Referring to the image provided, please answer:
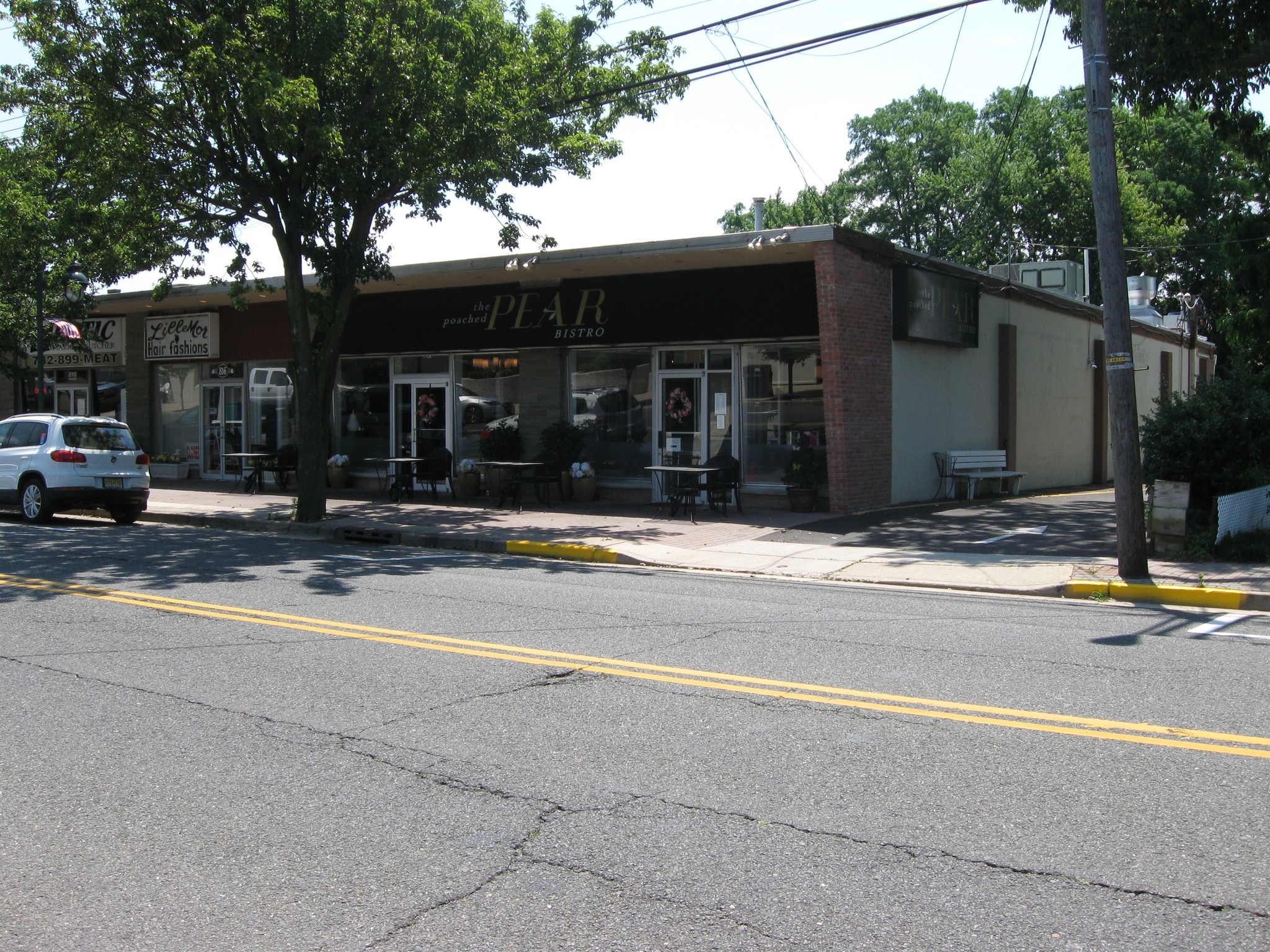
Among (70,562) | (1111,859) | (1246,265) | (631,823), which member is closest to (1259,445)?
(1246,265)

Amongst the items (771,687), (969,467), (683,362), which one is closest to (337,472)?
(683,362)

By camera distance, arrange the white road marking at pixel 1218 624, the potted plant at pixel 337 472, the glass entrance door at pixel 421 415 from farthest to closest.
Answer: the potted plant at pixel 337 472, the glass entrance door at pixel 421 415, the white road marking at pixel 1218 624

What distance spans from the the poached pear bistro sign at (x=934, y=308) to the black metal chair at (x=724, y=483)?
357 centimetres

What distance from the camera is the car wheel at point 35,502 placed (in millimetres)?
17297

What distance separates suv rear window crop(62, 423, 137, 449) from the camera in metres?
17.6

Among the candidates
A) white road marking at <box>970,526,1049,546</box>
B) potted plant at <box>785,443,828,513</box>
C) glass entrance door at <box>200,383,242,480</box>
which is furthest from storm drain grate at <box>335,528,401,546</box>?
glass entrance door at <box>200,383,242,480</box>

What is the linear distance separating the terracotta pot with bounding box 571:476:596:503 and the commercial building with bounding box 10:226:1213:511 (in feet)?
1.68

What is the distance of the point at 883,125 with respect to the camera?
50.8m

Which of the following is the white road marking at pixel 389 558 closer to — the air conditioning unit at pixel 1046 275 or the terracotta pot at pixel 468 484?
the terracotta pot at pixel 468 484

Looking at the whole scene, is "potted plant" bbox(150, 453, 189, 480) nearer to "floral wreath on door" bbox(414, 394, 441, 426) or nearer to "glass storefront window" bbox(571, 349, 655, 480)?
"floral wreath on door" bbox(414, 394, 441, 426)

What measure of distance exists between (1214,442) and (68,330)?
2357cm

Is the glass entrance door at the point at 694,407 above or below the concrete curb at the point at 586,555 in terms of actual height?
above

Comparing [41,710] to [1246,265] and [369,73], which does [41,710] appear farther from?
[1246,265]

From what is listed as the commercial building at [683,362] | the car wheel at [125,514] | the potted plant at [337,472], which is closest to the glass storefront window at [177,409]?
the commercial building at [683,362]
